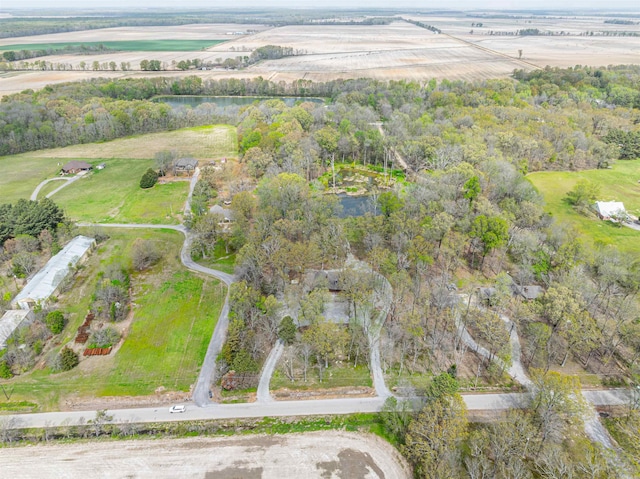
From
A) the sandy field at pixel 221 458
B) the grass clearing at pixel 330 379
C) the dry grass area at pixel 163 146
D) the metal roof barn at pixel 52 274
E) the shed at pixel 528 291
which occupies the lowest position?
the sandy field at pixel 221 458

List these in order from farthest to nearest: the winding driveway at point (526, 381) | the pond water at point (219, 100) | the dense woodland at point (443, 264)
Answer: the pond water at point (219, 100) < the winding driveway at point (526, 381) < the dense woodland at point (443, 264)

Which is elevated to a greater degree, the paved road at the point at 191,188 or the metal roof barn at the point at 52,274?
the paved road at the point at 191,188

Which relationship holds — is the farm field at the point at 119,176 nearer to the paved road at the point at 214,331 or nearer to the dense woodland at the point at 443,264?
the paved road at the point at 214,331

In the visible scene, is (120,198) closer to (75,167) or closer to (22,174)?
(75,167)

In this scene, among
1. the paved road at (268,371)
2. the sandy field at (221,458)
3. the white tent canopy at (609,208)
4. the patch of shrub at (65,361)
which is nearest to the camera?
the sandy field at (221,458)

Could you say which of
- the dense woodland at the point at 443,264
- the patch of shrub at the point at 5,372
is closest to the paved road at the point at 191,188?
the dense woodland at the point at 443,264

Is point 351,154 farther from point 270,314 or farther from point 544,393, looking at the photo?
point 544,393

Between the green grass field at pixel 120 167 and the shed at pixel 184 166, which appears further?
the shed at pixel 184 166

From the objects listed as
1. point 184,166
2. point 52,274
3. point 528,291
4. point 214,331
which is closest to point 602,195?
point 528,291

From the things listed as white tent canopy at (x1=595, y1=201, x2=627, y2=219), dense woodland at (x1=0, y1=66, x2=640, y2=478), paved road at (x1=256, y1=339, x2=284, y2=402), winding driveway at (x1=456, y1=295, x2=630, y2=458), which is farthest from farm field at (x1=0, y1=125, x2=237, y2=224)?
white tent canopy at (x1=595, y1=201, x2=627, y2=219)
